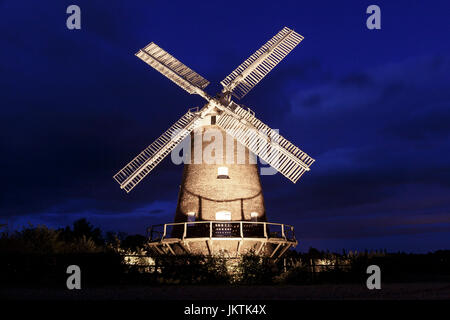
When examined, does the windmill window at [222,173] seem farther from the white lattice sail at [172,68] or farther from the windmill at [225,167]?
the white lattice sail at [172,68]

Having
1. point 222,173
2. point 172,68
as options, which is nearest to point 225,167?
point 222,173

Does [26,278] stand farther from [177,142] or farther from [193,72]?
[193,72]

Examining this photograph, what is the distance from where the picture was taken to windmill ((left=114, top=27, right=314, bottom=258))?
19.7m

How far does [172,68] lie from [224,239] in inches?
398

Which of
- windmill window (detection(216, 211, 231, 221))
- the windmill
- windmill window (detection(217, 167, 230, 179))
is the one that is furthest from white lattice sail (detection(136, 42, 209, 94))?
windmill window (detection(216, 211, 231, 221))

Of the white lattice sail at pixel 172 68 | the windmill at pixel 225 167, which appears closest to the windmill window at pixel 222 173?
the windmill at pixel 225 167

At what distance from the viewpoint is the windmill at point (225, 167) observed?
1966cm

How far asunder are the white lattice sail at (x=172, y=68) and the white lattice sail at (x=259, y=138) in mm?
2478

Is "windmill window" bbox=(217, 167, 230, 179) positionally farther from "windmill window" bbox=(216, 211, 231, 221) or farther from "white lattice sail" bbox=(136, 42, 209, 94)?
"white lattice sail" bbox=(136, 42, 209, 94)

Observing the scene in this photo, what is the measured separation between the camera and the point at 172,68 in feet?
76.0

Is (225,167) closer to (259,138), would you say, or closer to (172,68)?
(259,138)

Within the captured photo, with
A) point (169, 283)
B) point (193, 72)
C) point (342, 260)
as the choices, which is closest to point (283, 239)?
point (342, 260)
